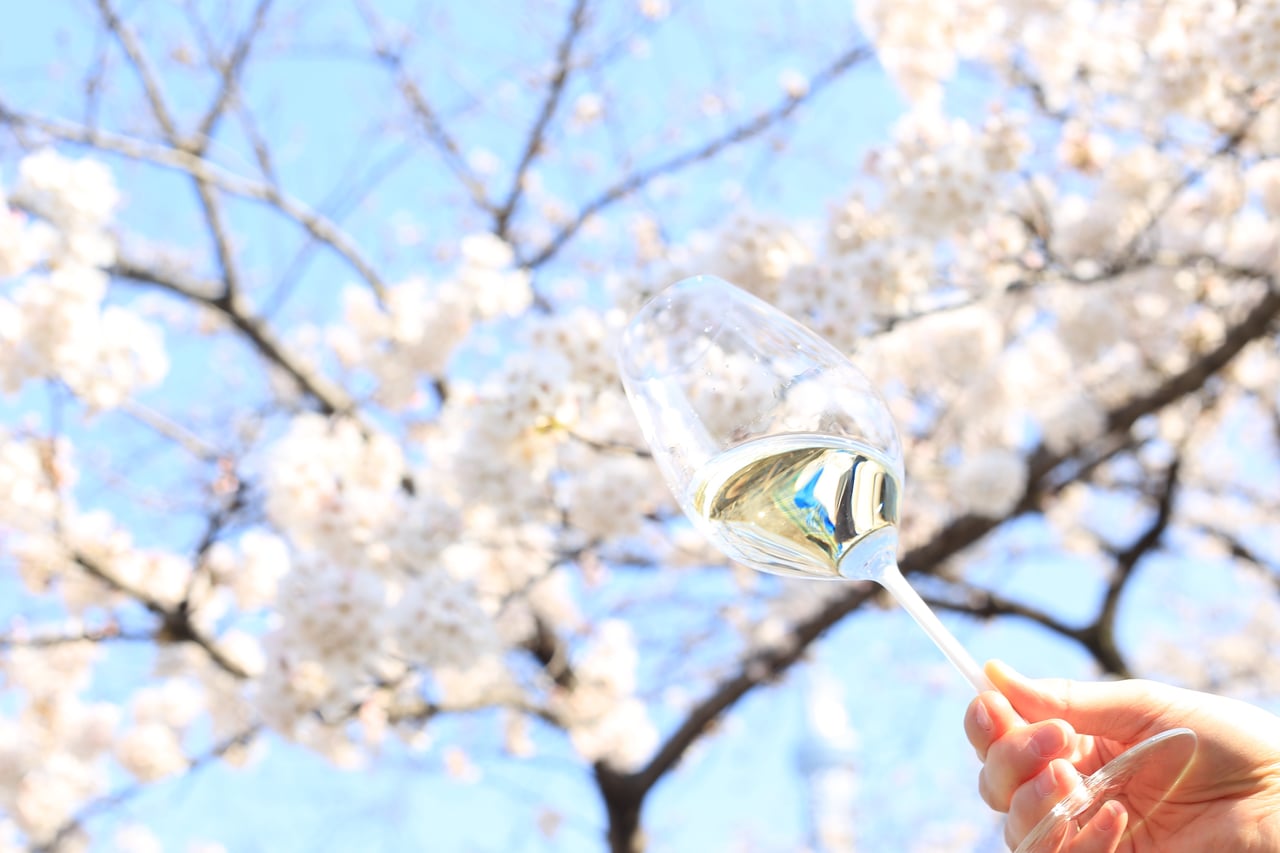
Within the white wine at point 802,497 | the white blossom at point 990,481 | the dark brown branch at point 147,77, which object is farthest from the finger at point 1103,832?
the dark brown branch at point 147,77

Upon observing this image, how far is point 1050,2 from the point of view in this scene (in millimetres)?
3453

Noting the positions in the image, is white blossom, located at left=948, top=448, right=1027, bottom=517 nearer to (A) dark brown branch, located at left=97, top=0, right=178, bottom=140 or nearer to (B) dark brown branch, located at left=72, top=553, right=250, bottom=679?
(B) dark brown branch, located at left=72, top=553, right=250, bottom=679

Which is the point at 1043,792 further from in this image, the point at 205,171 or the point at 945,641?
the point at 205,171

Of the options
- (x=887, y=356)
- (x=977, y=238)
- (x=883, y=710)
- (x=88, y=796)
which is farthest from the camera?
(x=883, y=710)

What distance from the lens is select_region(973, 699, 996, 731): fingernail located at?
1111 millimetres

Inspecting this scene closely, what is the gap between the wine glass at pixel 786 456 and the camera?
1.18 m

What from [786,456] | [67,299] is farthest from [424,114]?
[786,456]

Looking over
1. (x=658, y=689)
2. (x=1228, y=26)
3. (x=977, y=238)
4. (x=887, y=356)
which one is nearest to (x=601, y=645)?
(x=658, y=689)

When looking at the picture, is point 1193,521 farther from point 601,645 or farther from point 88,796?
point 88,796

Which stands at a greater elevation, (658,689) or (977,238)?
(977,238)

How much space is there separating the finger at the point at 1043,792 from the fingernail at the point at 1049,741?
0.03 metres

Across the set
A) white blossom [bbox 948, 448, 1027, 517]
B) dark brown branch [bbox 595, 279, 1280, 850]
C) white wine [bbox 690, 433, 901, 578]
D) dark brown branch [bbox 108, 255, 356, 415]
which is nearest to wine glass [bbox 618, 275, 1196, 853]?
white wine [bbox 690, 433, 901, 578]

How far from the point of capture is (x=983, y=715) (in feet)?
3.65

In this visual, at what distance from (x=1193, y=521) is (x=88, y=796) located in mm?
5266
